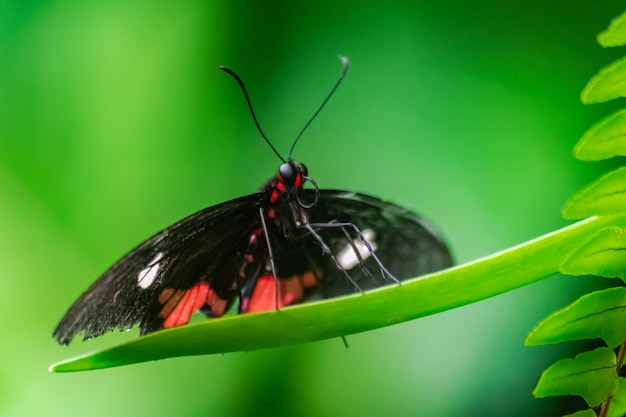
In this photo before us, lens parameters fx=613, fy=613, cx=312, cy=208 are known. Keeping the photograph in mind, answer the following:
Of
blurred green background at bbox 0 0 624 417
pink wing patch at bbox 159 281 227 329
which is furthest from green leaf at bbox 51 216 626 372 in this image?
blurred green background at bbox 0 0 624 417

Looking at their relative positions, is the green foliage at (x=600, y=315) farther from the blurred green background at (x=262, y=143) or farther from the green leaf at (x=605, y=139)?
the blurred green background at (x=262, y=143)

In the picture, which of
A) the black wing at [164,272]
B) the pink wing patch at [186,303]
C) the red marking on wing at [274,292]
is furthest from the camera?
the red marking on wing at [274,292]

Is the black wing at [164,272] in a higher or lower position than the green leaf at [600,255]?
higher

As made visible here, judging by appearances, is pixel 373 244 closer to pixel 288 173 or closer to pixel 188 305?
pixel 288 173

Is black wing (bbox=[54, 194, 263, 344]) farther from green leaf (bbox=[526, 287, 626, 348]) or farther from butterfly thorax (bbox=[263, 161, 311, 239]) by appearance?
green leaf (bbox=[526, 287, 626, 348])

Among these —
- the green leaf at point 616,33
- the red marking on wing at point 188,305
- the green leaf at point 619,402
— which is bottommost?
the green leaf at point 619,402

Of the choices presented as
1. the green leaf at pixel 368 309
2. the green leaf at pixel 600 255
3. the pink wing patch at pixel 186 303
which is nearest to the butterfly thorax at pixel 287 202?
the pink wing patch at pixel 186 303

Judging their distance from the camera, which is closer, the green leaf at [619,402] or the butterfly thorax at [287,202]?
the green leaf at [619,402]

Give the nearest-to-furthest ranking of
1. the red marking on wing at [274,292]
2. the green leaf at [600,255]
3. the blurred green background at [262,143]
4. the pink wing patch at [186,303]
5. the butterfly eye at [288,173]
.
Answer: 1. the green leaf at [600,255]
2. the pink wing patch at [186,303]
3. the butterfly eye at [288,173]
4. the red marking on wing at [274,292]
5. the blurred green background at [262,143]
